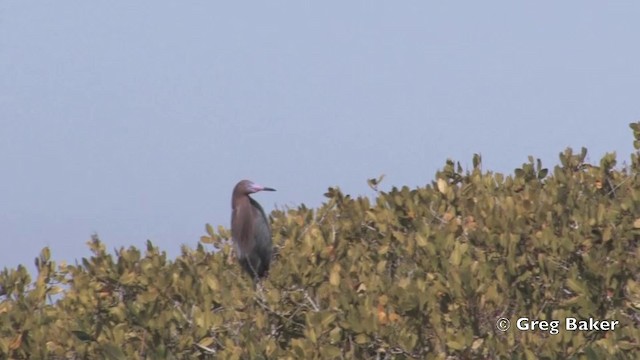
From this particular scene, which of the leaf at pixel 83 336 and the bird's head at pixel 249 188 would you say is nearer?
the leaf at pixel 83 336

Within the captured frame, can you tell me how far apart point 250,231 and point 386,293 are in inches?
162

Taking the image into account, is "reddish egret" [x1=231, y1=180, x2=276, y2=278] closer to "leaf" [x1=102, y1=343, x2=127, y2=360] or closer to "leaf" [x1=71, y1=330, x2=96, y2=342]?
"leaf" [x1=71, y1=330, x2=96, y2=342]

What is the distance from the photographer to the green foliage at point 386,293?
718 cm

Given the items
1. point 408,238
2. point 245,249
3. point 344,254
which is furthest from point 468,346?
point 245,249

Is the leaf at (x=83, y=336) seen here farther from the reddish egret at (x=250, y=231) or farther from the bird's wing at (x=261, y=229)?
the bird's wing at (x=261, y=229)

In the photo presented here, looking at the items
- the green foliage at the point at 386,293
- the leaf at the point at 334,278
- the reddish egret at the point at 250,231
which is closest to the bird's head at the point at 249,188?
the reddish egret at the point at 250,231

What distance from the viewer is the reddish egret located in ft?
36.7

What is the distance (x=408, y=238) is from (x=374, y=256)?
1.87 ft

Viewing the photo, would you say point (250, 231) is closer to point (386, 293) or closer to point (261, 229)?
point (261, 229)

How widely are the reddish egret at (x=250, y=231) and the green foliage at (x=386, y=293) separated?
1215 mm

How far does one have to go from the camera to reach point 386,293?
24.9ft

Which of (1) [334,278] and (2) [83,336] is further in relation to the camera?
(1) [334,278]

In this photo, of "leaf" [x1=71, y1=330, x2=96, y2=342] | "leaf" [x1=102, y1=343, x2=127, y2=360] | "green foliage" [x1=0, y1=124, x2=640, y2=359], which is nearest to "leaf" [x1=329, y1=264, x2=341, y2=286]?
"green foliage" [x1=0, y1=124, x2=640, y2=359]

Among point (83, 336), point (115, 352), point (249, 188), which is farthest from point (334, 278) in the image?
point (249, 188)
